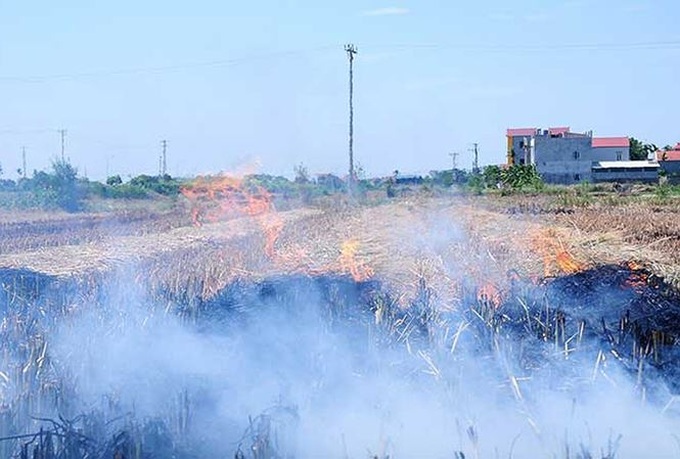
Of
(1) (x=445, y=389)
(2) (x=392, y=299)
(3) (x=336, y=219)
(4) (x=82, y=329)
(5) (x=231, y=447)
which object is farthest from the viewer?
(3) (x=336, y=219)

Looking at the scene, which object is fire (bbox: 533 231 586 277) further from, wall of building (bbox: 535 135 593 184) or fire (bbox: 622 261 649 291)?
wall of building (bbox: 535 135 593 184)

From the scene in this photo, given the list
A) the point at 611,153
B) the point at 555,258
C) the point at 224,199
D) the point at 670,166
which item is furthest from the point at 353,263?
the point at 670,166

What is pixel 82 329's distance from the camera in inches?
289

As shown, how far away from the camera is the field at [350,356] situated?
16.6 ft

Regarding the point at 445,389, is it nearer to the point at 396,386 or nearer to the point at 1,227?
the point at 396,386

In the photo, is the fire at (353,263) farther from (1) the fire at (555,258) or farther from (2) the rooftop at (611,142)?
(2) the rooftop at (611,142)

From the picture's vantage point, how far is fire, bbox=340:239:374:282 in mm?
11055

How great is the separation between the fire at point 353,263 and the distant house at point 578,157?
50678mm

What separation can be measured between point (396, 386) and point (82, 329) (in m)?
3.10

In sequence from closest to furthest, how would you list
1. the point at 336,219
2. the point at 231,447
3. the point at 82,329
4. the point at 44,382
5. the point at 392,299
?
the point at 231,447
the point at 44,382
the point at 82,329
the point at 392,299
the point at 336,219

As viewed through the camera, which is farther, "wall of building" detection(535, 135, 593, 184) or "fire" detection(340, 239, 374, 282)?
"wall of building" detection(535, 135, 593, 184)

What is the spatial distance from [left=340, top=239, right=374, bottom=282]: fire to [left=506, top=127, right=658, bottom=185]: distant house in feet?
166

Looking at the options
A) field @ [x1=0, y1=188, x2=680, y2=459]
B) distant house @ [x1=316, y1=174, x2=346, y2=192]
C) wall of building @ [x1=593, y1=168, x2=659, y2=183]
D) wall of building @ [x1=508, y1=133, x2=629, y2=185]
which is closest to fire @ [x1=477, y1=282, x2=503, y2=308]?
field @ [x1=0, y1=188, x2=680, y2=459]

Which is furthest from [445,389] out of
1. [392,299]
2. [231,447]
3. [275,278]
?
[275,278]
